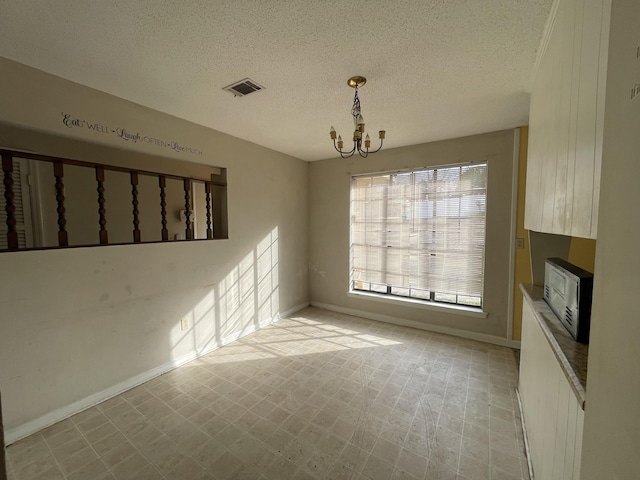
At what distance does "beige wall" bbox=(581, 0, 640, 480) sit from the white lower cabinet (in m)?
0.36

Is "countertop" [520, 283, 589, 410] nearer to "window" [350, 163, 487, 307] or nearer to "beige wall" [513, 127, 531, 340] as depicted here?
"beige wall" [513, 127, 531, 340]

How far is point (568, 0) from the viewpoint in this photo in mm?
1133

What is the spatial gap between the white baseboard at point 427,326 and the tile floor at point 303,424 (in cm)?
18

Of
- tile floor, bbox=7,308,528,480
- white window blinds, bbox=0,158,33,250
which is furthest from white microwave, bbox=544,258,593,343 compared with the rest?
white window blinds, bbox=0,158,33,250

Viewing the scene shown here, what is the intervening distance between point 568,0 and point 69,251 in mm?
3326

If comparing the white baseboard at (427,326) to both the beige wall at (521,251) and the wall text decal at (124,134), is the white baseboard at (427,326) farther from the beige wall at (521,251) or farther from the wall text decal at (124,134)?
the wall text decal at (124,134)

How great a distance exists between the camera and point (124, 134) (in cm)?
223

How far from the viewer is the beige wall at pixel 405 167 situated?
3027 millimetres

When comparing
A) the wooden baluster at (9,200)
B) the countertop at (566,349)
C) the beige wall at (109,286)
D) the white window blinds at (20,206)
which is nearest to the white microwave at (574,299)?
the countertop at (566,349)

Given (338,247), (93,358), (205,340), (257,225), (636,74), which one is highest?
(636,74)

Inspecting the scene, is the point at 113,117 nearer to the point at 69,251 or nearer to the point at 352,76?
the point at 69,251

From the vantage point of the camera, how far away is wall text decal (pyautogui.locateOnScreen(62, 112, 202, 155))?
6.40 ft

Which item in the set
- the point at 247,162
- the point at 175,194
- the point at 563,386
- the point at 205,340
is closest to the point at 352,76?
the point at 247,162

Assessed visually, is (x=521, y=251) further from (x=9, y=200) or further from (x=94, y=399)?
(x=9, y=200)
